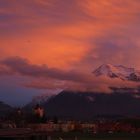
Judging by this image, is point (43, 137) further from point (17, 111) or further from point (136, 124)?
point (136, 124)

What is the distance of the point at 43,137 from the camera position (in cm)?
3406

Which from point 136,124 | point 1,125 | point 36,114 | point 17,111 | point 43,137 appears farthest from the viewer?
point 136,124

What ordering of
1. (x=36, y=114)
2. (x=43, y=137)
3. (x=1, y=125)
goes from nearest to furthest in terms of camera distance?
(x=43, y=137)
(x=1, y=125)
(x=36, y=114)

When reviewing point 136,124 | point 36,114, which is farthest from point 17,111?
point 136,124

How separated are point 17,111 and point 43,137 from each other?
3919 centimetres

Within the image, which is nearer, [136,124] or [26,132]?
[26,132]

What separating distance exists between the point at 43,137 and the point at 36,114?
6655 cm

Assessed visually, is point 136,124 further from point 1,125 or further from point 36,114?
point 1,125

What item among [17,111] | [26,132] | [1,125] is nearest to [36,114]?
[17,111]

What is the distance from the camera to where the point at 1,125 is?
4216cm

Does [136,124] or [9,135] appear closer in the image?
[9,135]

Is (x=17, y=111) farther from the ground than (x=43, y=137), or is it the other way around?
(x=17, y=111)

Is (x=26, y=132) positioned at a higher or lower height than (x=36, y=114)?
lower

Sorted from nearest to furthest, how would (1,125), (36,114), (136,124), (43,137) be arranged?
(43,137) → (1,125) → (36,114) → (136,124)
